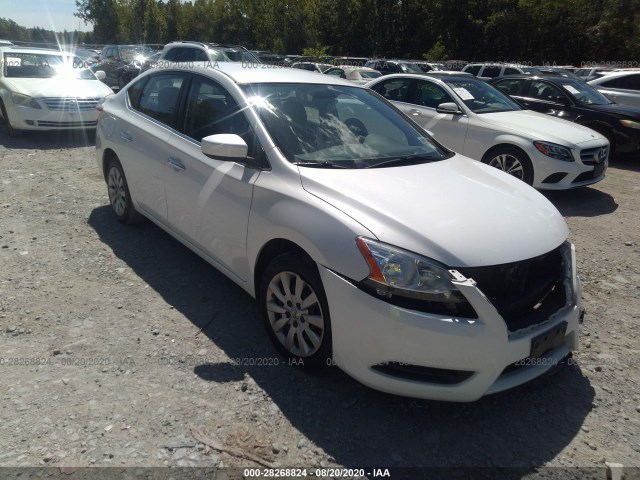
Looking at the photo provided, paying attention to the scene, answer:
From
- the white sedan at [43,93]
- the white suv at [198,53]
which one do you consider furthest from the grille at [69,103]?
the white suv at [198,53]

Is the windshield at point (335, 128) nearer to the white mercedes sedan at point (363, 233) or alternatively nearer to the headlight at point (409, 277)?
the white mercedes sedan at point (363, 233)

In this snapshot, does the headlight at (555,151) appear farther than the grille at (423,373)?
Yes

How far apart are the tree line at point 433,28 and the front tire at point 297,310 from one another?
106ft

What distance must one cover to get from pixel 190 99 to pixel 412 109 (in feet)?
15.5

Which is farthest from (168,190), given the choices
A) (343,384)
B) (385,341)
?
(385,341)

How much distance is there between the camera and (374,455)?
8.06 ft

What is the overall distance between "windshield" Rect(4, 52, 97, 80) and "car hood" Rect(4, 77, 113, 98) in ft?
0.96

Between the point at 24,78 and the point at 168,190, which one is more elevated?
the point at 24,78

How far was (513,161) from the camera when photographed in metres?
6.84

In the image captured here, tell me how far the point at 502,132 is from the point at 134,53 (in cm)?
1644

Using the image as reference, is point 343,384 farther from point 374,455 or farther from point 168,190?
point 168,190

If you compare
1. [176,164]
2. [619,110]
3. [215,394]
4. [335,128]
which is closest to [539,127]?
[619,110]

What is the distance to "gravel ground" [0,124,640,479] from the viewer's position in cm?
246

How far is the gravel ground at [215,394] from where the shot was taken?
2461mm
